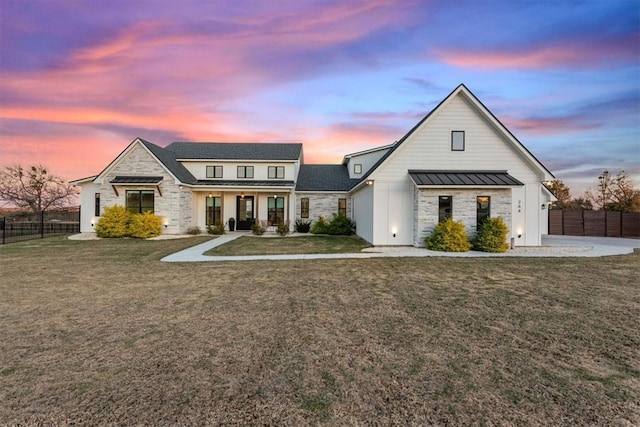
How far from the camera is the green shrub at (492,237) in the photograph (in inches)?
534

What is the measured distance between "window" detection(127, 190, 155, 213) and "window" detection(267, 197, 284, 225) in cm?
809

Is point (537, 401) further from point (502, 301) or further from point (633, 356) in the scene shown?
point (502, 301)

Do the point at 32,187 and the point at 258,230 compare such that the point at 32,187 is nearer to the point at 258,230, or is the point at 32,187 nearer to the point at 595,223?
the point at 258,230

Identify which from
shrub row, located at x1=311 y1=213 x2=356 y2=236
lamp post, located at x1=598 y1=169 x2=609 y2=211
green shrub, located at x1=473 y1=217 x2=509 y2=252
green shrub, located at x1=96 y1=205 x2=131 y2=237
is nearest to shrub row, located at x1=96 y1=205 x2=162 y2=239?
green shrub, located at x1=96 y1=205 x2=131 y2=237

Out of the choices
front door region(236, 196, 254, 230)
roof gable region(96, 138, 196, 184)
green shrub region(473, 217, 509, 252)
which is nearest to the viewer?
green shrub region(473, 217, 509, 252)

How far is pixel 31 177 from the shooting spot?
30.7 meters

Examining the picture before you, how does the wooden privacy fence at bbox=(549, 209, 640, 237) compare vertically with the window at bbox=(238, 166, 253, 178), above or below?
below

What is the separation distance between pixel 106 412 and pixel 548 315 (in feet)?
21.6

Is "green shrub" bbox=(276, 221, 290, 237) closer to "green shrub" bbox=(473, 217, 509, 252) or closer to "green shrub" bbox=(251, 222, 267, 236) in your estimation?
"green shrub" bbox=(251, 222, 267, 236)

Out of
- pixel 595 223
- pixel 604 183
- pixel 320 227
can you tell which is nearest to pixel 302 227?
pixel 320 227

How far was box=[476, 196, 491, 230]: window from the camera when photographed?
47.6 ft

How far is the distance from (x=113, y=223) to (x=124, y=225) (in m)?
0.63

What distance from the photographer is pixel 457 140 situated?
15125 millimetres

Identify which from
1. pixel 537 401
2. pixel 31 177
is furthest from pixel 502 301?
pixel 31 177
